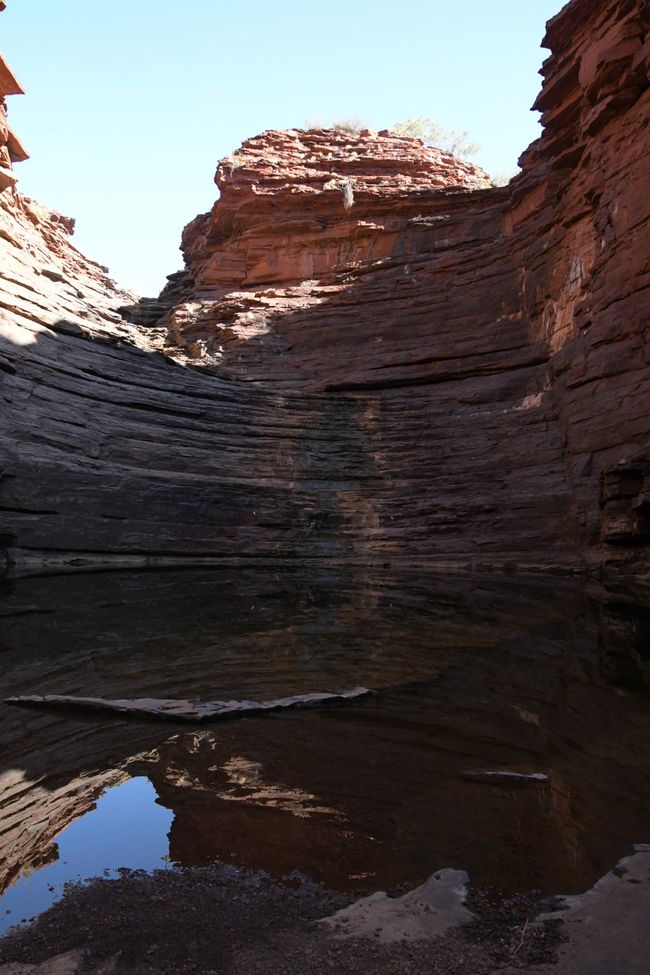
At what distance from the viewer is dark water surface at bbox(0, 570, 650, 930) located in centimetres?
267

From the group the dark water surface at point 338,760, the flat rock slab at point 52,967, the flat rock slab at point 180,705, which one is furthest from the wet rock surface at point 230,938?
the flat rock slab at point 180,705

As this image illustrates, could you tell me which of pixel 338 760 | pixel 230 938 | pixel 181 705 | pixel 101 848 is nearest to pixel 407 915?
pixel 230 938

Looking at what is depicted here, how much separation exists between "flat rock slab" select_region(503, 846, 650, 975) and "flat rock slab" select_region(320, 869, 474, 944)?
10.3 inches

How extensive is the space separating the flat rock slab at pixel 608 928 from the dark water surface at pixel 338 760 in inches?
3.9

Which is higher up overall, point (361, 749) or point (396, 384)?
point (396, 384)

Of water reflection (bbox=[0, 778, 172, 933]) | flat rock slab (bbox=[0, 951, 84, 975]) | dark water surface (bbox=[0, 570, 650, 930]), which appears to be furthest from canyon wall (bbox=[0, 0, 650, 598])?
flat rock slab (bbox=[0, 951, 84, 975])

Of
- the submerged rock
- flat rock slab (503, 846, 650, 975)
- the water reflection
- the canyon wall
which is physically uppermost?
the canyon wall

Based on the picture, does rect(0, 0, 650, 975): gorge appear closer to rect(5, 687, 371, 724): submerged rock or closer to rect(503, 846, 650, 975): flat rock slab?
rect(503, 846, 650, 975): flat rock slab

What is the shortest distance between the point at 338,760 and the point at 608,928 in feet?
5.73

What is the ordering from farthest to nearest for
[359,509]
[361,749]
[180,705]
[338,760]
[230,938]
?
1. [359,509]
2. [180,705]
3. [361,749]
4. [338,760]
5. [230,938]

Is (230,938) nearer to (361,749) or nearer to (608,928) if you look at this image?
(608,928)

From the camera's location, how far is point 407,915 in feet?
7.34

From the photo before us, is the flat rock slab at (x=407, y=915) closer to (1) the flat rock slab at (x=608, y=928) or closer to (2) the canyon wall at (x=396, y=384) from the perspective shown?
(1) the flat rock slab at (x=608, y=928)

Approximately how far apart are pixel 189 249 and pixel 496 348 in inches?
682
